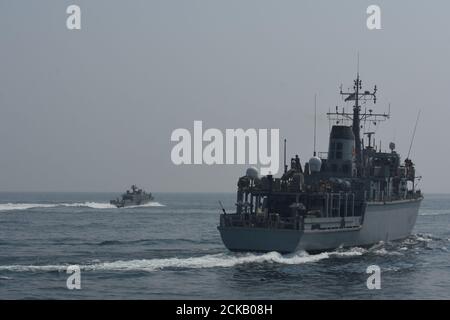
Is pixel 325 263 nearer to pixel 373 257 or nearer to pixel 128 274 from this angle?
pixel 373 257

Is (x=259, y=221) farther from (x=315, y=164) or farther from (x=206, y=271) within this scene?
(x=315, y=164)

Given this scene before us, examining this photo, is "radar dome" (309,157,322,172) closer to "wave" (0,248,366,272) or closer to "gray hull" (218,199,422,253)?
"gray hull" (218,199,422,253)

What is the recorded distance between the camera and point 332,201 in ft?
211

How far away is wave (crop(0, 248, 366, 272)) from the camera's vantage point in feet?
173

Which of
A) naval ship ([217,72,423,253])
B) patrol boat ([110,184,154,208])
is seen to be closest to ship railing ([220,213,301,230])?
naval ship ([217,72,423,253])

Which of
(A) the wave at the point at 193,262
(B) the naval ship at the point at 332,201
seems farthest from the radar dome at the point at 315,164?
(A) the wave at the point at 193,262

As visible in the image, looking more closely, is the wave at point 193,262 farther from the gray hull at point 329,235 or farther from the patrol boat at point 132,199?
the patrol boat at point 132,199

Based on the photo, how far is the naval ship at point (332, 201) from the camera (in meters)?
57.8

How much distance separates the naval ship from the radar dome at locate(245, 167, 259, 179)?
0.10m

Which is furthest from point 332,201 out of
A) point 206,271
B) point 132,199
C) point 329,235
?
point 132,199

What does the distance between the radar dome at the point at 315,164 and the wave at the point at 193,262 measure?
37.1ft

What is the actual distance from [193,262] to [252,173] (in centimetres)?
1125

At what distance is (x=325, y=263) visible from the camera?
57250 mm
